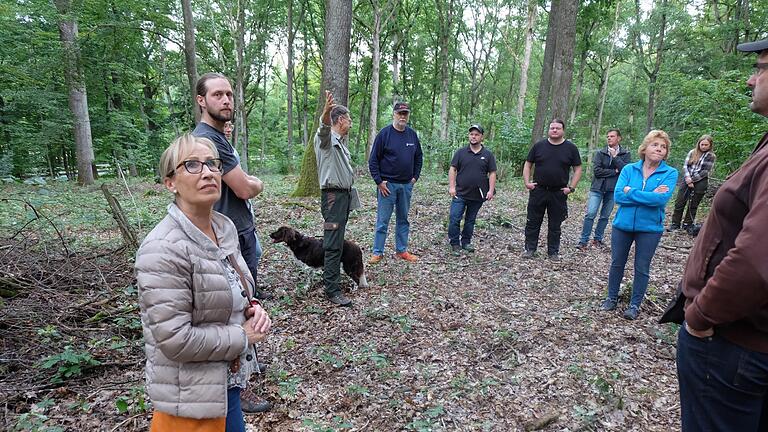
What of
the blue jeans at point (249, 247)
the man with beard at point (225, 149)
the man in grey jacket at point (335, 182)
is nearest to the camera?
the man with beard at point (225, 149)

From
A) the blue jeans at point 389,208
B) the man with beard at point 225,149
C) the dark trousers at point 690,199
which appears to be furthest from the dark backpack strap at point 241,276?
the dark trousers at point 690,199

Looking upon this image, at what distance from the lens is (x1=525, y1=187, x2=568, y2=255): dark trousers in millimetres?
6230

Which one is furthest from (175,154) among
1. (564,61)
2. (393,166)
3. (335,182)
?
(564,61)

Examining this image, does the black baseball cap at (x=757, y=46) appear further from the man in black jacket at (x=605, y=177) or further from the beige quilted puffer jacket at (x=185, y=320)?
the man in black jacket at (x=605, y=177)

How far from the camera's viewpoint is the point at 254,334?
5.88ft

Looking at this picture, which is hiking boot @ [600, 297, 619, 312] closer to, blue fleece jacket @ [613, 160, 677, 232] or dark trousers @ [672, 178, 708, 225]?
blue fleece jacket @ [613, 160, 677, 232]

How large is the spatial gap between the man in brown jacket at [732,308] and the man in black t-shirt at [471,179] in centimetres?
467

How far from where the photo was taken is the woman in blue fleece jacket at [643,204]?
400 cm

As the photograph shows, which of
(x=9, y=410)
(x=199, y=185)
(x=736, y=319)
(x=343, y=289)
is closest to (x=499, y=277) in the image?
(x=343, y=289)

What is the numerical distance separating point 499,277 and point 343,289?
7.89ft

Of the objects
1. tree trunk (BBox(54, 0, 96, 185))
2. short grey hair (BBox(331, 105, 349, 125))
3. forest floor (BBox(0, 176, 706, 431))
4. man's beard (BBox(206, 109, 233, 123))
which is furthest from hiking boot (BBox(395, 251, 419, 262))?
tree trunk (BBox(54, 0, 96, 185))

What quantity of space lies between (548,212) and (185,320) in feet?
20.0

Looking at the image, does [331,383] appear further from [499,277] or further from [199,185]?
[499,277]

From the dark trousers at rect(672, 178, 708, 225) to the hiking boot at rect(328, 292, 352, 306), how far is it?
7861mm
